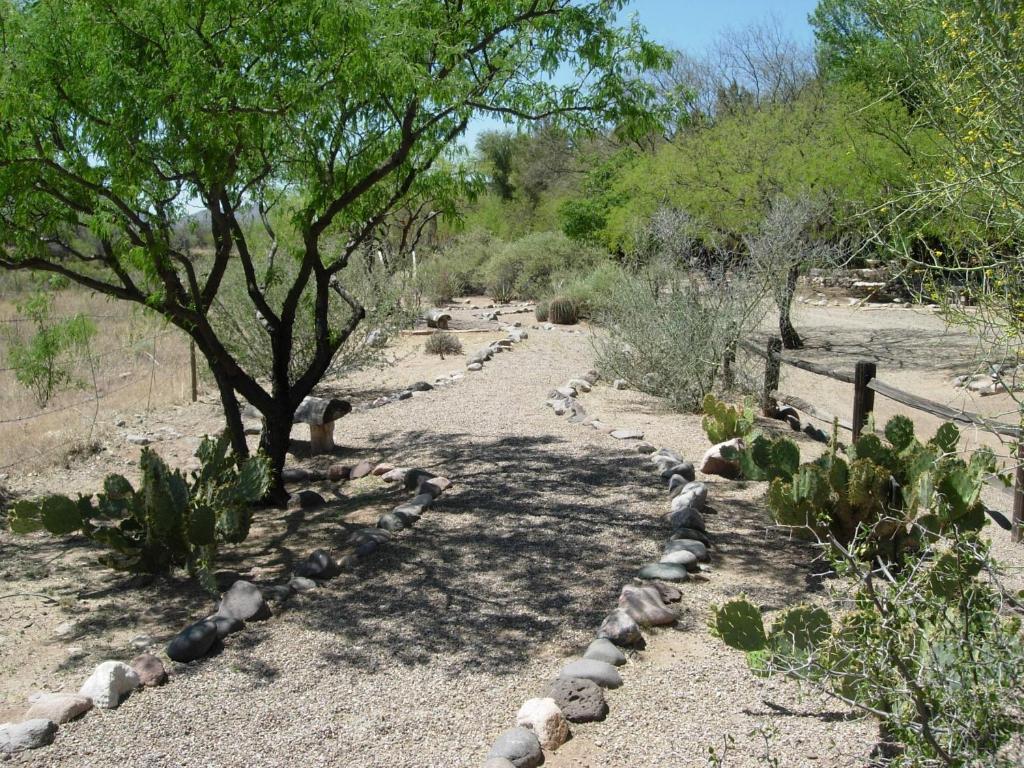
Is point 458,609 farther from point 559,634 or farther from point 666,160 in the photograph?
point 666,160

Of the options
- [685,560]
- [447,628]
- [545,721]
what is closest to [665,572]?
[685,560]

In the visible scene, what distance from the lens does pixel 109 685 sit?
165 inches

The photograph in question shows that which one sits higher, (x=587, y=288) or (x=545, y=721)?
(x=587, y=288)

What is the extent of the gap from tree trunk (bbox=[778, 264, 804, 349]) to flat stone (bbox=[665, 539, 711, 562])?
733cm

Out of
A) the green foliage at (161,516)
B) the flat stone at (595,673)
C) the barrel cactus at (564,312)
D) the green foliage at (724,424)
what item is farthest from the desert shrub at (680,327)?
the barrel cactus at (564,312)

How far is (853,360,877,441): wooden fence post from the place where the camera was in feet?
27.5

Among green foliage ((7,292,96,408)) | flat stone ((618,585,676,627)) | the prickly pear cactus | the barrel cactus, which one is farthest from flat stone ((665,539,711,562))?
the barrel cactus

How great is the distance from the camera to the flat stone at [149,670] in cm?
441

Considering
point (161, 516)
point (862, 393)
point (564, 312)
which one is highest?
point (564, 312)

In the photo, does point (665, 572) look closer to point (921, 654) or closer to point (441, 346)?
point (921, 654)

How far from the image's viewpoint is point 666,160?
20203 millimetres

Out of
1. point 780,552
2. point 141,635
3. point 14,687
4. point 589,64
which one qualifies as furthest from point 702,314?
point 14,687

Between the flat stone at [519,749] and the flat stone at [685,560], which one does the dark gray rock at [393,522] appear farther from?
the flat stone at [519,749]

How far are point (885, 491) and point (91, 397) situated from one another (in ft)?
35.7
